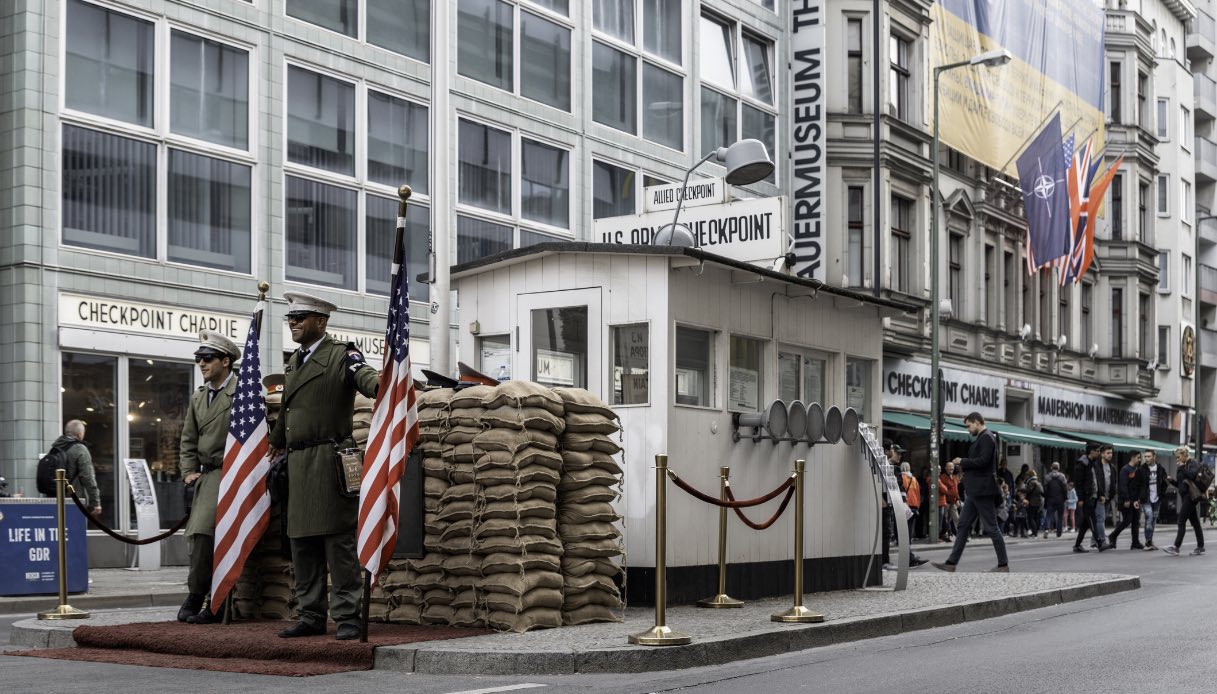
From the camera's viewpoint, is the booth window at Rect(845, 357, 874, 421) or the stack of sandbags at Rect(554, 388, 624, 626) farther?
the booth window at Rect(845, 357, 874, 421)

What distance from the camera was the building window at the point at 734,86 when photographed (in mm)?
32750

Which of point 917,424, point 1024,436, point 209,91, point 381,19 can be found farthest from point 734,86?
point 209,91

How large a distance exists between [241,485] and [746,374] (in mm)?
4775

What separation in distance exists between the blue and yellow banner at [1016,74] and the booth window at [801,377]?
74.4 feet

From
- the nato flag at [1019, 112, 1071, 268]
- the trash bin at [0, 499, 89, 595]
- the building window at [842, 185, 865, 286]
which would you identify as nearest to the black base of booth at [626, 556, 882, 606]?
the trash bin at [0, 499, 89, 595]

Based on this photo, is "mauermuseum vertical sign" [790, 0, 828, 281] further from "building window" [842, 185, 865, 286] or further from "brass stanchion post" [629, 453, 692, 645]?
"brass stanchion post" [629, 453, 692, 645]

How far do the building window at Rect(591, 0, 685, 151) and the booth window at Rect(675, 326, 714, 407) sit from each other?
17078mm

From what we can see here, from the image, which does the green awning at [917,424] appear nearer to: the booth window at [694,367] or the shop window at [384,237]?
the shop window at [384,237]

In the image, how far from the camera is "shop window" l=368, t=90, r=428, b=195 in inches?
970

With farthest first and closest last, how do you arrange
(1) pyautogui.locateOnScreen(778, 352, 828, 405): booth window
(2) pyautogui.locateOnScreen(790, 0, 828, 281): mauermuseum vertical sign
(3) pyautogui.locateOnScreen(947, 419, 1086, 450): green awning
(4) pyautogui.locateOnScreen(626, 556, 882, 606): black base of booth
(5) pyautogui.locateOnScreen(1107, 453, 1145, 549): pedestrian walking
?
(3) pyautogui.locateOnScreen(947, 419, 1086, 450): green awning → (2) pyautogui.locateOnScreen(790, 0, 828, 281): mauermuseum vertical sign → (5) pyautogui.locateOnScreen(1107, 453, 1145, 549): pedestrian walking → (1) pyautogui.locateOnScreen(778, 352, 828, 405): booth window → (4) pyautogui.locateOnScreen(626, 556, 882, 606): black base of booth

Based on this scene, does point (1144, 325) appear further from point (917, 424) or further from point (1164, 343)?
point (917, 424)

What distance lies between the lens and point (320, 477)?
9.83m

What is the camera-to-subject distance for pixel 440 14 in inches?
663

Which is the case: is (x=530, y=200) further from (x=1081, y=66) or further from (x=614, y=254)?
(x=1081, y=66)
